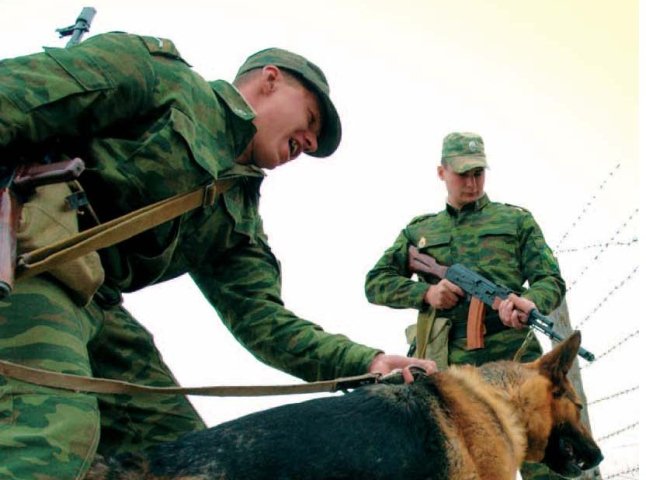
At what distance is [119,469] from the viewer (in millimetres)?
2773

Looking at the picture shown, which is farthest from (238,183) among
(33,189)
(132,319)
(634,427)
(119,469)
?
(634,427)

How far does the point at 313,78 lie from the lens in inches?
147

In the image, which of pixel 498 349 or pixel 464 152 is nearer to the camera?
pixel 498 349

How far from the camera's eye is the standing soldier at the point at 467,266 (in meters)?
5.57

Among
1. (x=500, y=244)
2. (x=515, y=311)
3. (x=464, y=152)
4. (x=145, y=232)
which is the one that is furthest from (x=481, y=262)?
(x=145, y=232)

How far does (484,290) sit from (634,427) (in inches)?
51.6

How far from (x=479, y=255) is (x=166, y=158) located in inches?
130

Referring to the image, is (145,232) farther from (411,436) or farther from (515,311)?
(515,311)

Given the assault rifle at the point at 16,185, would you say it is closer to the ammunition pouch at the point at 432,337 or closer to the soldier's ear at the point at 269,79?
the soldier's ear at the point at 269,79

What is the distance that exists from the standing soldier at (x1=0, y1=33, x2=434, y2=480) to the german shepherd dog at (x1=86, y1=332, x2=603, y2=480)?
22 cm

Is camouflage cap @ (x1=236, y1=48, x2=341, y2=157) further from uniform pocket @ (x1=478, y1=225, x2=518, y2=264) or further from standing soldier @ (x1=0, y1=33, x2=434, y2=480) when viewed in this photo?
uniform pocket @ (x1=478, y1=225, x2=518, y2=264)

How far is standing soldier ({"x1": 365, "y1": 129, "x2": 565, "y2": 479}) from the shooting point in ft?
18.3

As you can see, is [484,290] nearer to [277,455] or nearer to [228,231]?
[228,231]

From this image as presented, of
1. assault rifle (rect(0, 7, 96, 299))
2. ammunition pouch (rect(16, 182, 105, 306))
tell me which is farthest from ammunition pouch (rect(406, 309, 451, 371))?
assault rifle (rect(0, 7, 96, 299))
